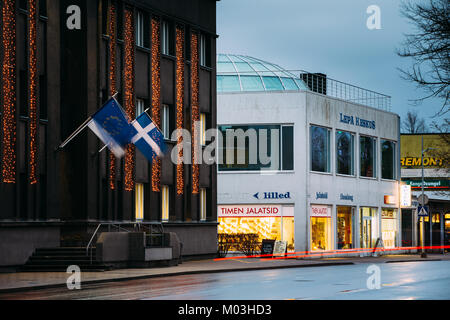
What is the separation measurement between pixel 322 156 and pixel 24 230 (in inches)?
967

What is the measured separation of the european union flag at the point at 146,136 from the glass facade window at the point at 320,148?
18117 millimetres

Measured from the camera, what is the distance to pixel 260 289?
73.5 feet

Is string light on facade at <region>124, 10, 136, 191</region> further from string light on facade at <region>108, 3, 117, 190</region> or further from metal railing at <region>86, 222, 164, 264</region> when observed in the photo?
metal railing at <region>86, 222, 164, 264</region>

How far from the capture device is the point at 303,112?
49.4 m

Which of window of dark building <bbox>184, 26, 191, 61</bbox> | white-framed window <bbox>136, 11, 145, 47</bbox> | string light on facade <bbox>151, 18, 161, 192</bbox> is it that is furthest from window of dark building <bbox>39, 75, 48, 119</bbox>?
window of dark building <bbox>184, 26, 191, 61</bbox>

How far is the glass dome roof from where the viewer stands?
52.7 m

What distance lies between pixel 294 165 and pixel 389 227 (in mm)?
14677

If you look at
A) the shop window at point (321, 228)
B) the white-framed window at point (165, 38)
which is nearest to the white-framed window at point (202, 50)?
the white-framed window at point (165, 38)

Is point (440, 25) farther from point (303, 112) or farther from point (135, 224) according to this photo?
point (303, 112)

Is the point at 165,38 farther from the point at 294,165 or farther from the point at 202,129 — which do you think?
the point at 294,165

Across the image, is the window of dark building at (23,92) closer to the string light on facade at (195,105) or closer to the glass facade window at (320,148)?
the string light on facade at (195,105)

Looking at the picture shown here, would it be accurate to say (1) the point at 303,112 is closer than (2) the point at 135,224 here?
No

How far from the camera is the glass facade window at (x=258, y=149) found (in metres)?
49.6
